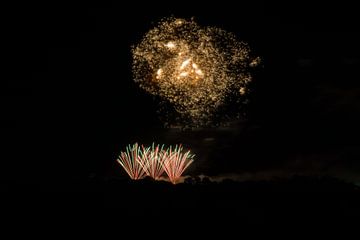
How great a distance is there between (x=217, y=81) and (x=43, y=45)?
838cm

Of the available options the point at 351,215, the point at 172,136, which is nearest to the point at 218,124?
the point at 172,136

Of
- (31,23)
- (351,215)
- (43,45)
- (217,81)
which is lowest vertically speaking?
(351,215)

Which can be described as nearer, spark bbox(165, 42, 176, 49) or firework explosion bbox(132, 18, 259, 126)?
firework explosion bbox(132, 18, 259, 126)

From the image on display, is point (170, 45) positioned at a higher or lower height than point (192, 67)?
higher

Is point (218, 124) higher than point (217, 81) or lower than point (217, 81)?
lower

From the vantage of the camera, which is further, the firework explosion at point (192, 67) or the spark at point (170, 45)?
the spark at point (170, 45)

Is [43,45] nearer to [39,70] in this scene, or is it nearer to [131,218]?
Result: [39,70]

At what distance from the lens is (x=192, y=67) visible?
48.9ft

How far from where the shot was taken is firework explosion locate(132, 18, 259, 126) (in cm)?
1422

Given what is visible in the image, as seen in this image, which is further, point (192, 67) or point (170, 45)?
→ point (170, 45)

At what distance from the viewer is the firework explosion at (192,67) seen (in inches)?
560

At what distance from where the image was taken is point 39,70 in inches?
619

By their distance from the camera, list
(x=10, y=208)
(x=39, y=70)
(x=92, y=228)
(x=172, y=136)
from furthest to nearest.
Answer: (x=39, y=70)
(x=172, y=136)
(x=10, y=208)
(x=92, y=228)

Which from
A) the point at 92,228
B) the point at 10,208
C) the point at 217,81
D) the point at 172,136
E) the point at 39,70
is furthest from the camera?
the point at 39,70
